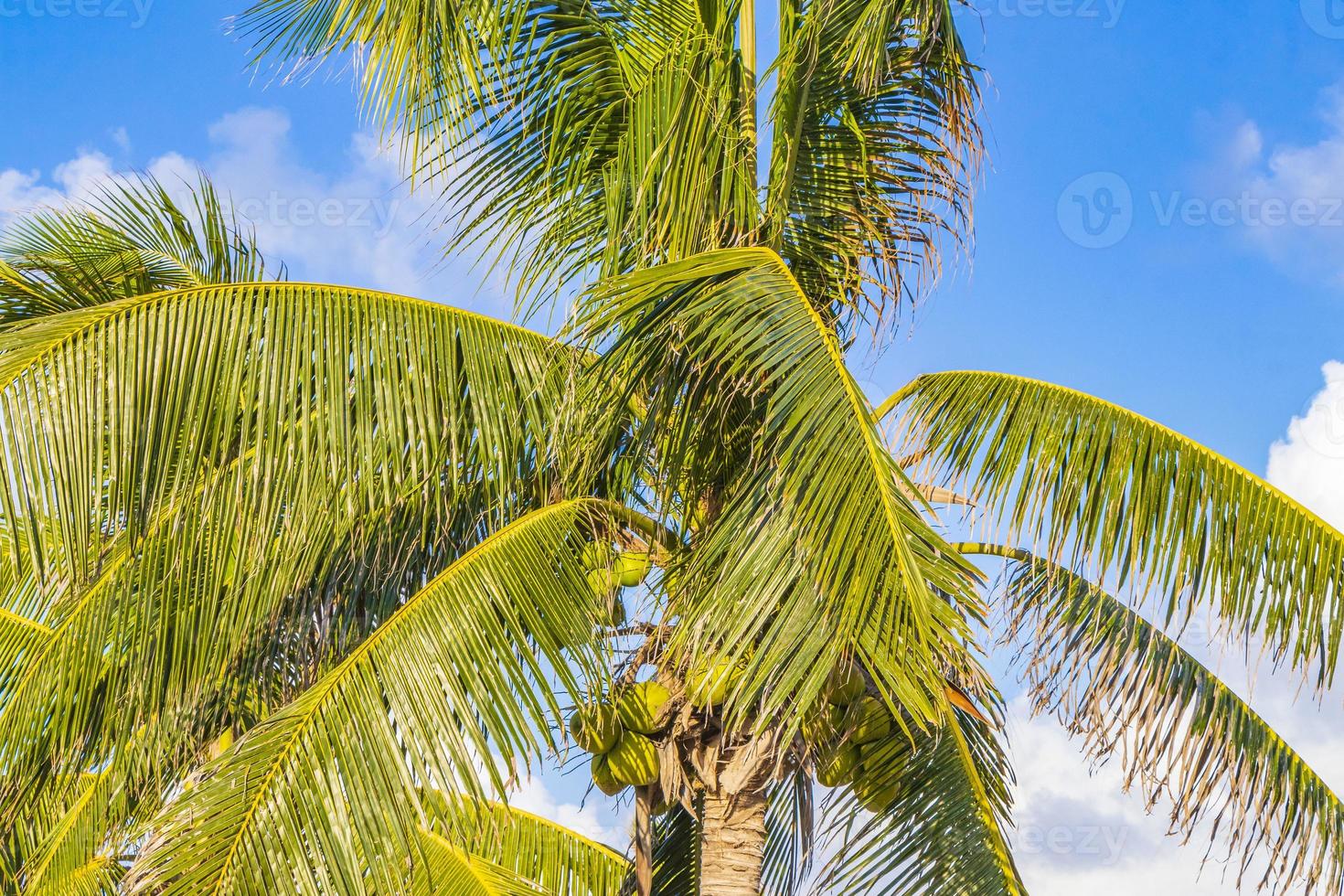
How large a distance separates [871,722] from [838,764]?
0.65 ft

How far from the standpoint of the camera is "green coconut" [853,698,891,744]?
14.3 ft

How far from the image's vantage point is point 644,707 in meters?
4.23

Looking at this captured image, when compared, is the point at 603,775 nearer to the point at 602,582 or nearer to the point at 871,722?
Answer: the point at 602,582

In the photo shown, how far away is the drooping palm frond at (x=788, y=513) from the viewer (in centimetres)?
324

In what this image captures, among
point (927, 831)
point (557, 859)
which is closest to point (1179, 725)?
point (927, 831)

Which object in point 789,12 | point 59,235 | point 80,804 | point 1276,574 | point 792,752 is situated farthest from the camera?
point 80,804

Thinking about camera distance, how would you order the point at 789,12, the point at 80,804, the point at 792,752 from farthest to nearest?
1. the point at 80,804
2. the point at 789,12
3. the point at 792,752

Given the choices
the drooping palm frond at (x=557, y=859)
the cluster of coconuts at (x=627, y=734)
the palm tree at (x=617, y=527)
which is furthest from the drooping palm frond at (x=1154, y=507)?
the drooping palm frond at (x=557, y=859)

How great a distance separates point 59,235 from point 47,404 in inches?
125

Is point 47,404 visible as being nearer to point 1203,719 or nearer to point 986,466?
point 986,466

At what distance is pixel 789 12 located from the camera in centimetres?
507

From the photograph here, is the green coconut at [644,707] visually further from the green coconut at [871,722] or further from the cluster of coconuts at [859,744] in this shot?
the green coconut at [871,722]

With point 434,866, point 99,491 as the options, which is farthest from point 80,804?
point 99,491

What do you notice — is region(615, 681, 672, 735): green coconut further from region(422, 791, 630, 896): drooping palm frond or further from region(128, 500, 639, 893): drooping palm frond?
Answer: region(422, 791, 630, 896): drooping palm frond
